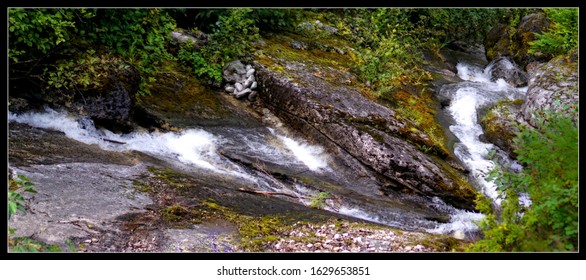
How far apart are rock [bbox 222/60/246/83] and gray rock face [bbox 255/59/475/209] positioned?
0.43m

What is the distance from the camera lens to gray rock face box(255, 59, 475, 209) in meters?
7.99

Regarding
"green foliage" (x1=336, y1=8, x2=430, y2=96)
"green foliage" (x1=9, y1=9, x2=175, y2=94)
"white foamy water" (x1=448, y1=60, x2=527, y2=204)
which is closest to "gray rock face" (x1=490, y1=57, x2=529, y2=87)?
"white foamy water" (x1=448, y1=60, x2=527, y2=204)

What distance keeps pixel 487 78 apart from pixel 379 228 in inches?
415

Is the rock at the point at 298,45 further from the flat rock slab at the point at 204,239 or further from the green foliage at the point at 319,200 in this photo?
the flat rock slab at the point at 204,239

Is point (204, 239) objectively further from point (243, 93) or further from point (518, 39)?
point (518, 39)

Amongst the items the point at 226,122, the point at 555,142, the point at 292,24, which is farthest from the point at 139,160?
the point at 292,24

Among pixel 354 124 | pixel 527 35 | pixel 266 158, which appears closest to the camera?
pixel 266 158

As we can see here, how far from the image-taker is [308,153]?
8758 millimetres

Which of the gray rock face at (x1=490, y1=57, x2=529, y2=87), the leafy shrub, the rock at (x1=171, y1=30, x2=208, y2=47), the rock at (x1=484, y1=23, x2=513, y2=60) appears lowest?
the leafy shrub

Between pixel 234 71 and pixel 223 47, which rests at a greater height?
pixel 223 47

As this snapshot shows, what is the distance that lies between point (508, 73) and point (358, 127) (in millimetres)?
7977

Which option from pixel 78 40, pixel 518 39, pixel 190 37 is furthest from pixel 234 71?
pixel 518 39

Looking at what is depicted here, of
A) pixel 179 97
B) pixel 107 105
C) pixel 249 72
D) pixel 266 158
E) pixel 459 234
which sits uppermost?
pixel 249 72

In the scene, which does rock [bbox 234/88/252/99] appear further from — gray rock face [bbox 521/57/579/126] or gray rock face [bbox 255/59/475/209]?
gray rock face [bbox 521/57/579/126]
